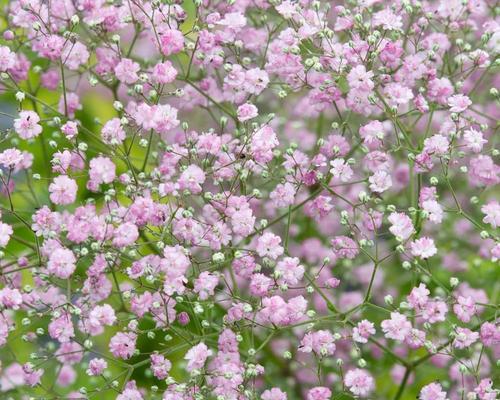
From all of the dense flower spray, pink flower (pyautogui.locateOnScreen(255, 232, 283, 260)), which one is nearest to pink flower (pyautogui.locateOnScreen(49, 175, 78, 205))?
the dense flower spray

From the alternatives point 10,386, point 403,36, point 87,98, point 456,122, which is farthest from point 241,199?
point 87,98

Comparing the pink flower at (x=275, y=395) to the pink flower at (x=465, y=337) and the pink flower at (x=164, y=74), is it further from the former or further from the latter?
the pink flower at (x=164, y=74)

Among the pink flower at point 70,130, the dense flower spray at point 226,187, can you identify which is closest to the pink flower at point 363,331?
the dense flower spray at point 226,187

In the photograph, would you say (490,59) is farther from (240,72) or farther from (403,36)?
(240,72)

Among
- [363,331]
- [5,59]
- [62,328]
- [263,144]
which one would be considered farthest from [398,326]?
[5,59]

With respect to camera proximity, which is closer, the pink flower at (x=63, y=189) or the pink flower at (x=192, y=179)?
the pink flower at (x=192, y=179)

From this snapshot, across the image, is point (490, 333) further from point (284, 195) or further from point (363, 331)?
point (284, 195)

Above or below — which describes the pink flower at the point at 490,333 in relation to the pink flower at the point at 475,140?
below
